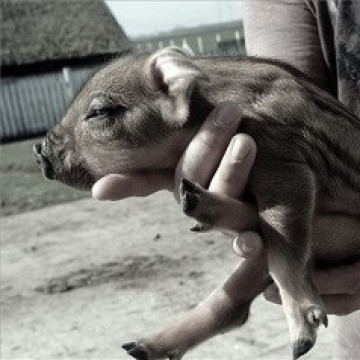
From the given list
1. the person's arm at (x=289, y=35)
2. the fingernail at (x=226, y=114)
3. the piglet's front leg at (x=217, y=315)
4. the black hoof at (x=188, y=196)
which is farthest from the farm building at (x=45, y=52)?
the black hoof at (x=188, y=196)

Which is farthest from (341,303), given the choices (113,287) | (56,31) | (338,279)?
(56,31)

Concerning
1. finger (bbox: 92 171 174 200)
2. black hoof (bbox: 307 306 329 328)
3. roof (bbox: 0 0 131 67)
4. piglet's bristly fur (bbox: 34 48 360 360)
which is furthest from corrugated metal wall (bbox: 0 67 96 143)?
black hoof (bbox: 307 306 329 328)

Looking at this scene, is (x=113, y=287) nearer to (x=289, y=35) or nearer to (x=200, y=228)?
(x=289, y=35)

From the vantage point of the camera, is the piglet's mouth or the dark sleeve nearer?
the piglet's mouth

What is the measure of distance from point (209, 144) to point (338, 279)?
1.46 feet

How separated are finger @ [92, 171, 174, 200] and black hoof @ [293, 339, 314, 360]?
0.51 meters

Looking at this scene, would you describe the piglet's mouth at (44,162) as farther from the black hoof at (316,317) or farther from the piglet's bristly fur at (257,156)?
the black hoof at (316,317)

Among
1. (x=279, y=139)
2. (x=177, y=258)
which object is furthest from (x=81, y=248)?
(x=279, y=139)

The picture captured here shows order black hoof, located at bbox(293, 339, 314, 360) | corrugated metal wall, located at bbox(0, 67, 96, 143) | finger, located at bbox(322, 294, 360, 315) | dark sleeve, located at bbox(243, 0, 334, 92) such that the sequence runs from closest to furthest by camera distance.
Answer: black hoof, located at bbox(293, 339, 314, 360) < finger, located at bbox(322, 294, 360, 315) < dark sleeve, located at bbox(243, 0, 334, 92) < corrugated metal wall, located at bbox(0, 67, 96, 143)

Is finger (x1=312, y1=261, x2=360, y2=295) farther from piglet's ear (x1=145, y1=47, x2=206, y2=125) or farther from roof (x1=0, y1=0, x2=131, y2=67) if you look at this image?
roof (x1=0, y1=0, x2=131, y2=67)

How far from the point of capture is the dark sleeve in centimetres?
235

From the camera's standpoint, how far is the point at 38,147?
221 cm

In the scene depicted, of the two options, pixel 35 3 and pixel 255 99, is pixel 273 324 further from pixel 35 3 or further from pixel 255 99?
pixel 35 3

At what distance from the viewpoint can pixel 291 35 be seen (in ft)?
7.75
